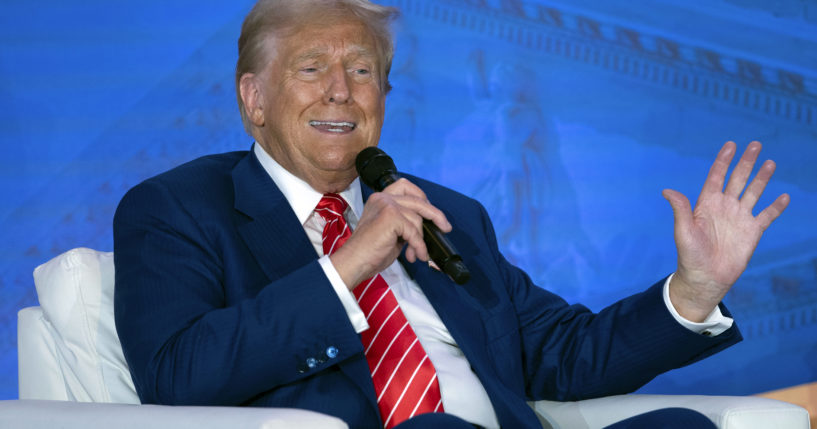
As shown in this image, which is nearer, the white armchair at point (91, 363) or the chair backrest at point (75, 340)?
the white armchair at point (91, 363)

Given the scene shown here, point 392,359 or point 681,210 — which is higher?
point 681,210

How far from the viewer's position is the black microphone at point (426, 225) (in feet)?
4.45

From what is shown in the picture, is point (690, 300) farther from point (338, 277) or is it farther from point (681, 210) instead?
point (338, 277)

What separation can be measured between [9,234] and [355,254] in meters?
1.51

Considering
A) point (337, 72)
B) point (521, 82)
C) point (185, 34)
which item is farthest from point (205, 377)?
point (521, 82)

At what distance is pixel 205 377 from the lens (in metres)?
1.38

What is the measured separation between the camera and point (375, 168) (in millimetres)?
1680

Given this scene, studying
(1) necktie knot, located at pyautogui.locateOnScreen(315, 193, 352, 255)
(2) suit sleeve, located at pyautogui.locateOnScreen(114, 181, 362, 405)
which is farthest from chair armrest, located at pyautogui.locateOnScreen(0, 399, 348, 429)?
(1) necktie knot, located at pyautogui.locateOnScreen(315, 193, 352, 255)

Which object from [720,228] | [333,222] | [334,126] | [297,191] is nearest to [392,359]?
[333,222]

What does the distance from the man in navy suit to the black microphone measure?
26 millimetres

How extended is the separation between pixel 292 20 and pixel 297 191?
36 centimetres

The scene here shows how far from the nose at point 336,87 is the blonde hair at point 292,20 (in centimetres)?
11

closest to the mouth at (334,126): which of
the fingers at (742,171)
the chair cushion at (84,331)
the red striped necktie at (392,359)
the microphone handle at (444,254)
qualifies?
the red striped necktie at (392,359)

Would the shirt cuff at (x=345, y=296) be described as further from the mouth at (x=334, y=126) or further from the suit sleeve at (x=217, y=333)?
the mouth at (x=334, y=126)
